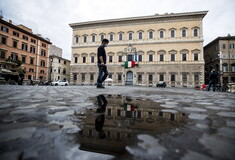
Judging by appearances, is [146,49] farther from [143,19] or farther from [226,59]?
[226,59]

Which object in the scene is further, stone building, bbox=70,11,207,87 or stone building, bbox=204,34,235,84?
stone building, bbox=204,34,235,84

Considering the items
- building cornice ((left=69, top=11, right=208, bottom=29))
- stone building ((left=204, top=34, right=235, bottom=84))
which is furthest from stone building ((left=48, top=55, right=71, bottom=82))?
stone building ((left=204, top=34, right=235, bottom=84))

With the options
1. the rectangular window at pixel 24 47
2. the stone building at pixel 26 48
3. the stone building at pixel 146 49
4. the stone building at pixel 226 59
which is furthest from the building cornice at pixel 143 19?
the stone building at pixel 226 59

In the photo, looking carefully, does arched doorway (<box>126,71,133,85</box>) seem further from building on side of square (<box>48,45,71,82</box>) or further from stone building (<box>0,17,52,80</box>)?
building on side of square (<box>48,45,71,82</box>)

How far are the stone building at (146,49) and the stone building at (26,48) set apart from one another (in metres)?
8.04

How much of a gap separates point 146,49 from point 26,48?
23.8m

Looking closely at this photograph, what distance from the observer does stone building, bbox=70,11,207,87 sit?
19312mm

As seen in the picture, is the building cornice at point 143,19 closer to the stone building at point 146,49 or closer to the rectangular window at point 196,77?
the stone building at point 146,49

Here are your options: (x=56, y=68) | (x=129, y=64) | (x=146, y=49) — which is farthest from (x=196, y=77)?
(x=56, y=68)

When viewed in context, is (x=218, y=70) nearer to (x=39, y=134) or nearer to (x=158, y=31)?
(x=158, y=31)

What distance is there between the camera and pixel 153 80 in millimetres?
20547

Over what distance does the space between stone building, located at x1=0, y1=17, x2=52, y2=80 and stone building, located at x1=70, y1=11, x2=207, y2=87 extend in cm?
804

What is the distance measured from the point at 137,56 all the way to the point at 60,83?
Result: 14.2 metres

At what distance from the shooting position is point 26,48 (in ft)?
77.0
